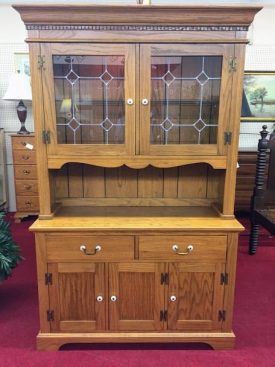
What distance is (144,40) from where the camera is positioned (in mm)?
1629

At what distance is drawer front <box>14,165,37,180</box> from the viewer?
3.85 metres

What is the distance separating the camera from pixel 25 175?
153 inches

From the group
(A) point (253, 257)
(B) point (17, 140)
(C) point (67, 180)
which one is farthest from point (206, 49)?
(B) point (17, 140)

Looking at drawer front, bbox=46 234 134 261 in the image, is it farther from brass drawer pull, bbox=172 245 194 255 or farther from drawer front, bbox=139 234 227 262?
brass drawer pull, bbox=172 245 194 255

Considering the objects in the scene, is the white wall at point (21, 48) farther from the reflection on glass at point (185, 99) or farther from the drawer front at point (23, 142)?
the reflection on glass at point (185, 99)

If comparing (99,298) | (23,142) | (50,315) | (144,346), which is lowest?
(144,346)

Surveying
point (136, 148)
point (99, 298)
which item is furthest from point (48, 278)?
point (136, 148)

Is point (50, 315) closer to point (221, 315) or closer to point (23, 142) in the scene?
point (221, 315)

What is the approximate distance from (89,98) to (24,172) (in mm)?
2394

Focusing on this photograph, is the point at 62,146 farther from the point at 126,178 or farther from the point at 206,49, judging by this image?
the point at 206,49

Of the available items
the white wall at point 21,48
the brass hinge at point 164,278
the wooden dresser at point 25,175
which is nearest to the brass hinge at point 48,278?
the brass hinge at point 164,278

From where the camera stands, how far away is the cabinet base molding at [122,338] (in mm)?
1822

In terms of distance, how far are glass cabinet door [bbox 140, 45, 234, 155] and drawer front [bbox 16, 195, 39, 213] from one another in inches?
102

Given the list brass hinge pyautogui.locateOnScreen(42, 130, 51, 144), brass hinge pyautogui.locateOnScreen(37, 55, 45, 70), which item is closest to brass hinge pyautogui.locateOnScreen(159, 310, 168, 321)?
brass hinge pyautogui.locateOnScreen(42, 130, 51, 144)
